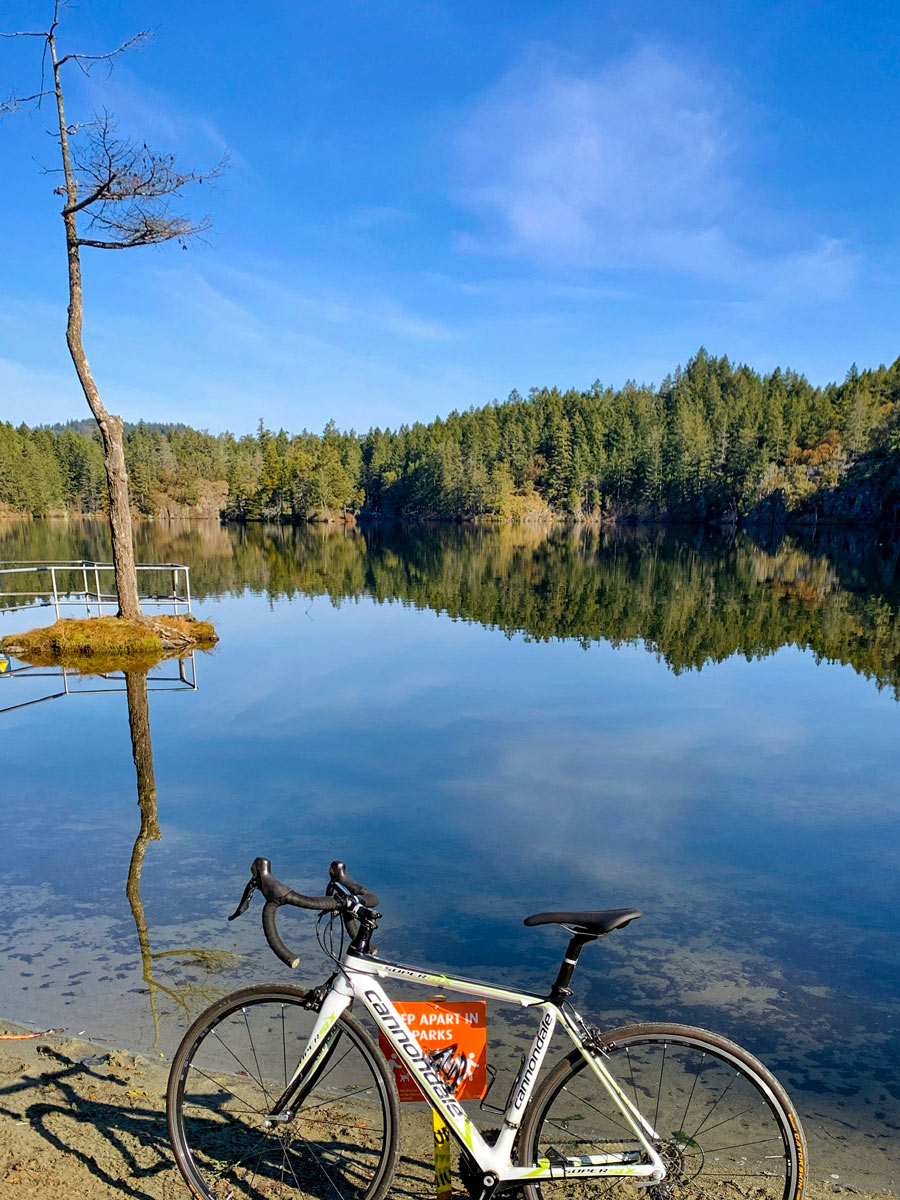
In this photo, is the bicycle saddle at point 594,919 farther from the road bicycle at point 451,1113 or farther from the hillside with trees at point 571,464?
the hillside with trees at point 571,464

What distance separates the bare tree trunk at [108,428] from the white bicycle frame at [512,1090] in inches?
731

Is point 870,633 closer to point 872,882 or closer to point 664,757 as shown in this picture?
point 664,757

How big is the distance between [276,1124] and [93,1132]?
1215 mm

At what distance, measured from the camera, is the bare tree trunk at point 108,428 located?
19516 mm

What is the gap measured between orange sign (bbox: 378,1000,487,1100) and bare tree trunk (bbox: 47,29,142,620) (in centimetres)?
1867

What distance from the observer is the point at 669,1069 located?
493 cm

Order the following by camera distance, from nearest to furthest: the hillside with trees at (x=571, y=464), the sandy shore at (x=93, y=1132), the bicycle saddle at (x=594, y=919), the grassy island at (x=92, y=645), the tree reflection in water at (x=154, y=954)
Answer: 1. the bicycle saddle at (x=594, y=919)
2. the sandy shore at (x=93, y=1132)
3. the tree reflection in water at (x=154, y=954)
4. the grassy island at (x=92, y=645)
5. the hillside with trees at (x=571, y=464)

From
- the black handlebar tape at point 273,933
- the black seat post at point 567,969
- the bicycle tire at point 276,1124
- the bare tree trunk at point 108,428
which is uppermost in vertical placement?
the bare tree trunk at point 108,428

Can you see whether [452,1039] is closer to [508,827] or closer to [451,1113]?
[451,1113]

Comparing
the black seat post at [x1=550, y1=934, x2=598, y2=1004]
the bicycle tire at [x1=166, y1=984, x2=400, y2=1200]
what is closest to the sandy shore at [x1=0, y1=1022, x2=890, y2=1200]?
the bicycle tire at [x1=166, y1=984, x2=400, y2=1200]

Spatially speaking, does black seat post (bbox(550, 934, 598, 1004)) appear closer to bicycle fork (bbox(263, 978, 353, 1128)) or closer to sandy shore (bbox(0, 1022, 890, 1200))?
bicycle fork (bbox(263, 978, 353, 1128))

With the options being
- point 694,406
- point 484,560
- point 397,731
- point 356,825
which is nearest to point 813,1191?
point 356,825

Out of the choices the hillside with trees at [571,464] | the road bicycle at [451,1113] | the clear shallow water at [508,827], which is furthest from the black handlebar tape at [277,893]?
the hillside with trees at [571,464]

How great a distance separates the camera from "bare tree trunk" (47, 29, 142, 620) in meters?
19.5
